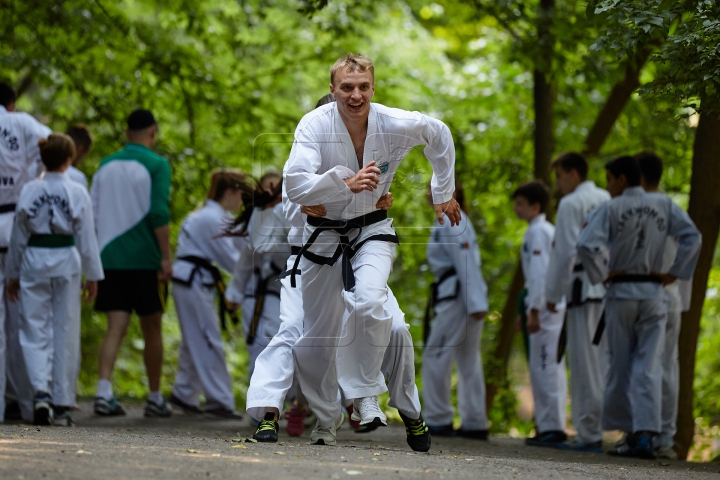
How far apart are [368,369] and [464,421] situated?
3.75 metres

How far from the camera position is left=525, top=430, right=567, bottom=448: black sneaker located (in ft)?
29.0

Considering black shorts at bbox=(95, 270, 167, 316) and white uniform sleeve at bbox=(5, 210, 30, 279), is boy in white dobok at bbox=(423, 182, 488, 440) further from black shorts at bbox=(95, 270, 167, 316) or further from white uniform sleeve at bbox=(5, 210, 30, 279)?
white uniform sleeve at bbox=(5, 210, 30, 279)

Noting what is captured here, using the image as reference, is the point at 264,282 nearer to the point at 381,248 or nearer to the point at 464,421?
the point at 464,421

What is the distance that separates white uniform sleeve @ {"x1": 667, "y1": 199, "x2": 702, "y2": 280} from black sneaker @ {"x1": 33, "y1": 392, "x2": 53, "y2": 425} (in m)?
4.83

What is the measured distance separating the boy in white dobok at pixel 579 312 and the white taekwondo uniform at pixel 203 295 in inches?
121

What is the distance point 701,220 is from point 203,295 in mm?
4585

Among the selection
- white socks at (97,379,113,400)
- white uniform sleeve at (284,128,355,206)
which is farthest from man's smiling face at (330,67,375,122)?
white socks at (97,379,113,400)

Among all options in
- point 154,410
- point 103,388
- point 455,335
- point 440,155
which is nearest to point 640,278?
point 455,335

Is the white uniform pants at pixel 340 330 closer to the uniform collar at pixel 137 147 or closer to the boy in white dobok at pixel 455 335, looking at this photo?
the boy in white dobok at pixel 455 335

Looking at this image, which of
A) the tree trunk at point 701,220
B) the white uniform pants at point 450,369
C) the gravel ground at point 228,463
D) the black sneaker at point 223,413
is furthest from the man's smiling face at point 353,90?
the black sneaker at point 223,413

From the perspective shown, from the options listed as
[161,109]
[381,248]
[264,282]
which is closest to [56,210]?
[264,282]

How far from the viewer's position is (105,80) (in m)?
11.8

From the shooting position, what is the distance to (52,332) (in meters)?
7.88

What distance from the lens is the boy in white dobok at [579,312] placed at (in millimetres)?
8523
